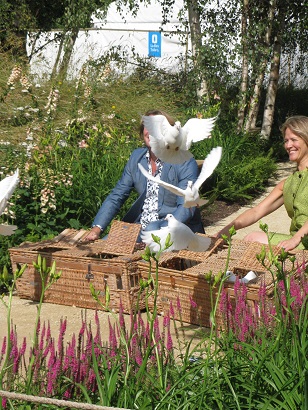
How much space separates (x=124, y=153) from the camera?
27.1ft

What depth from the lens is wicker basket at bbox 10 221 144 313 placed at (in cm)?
478

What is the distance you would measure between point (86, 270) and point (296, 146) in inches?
60.4

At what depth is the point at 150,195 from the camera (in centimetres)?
555

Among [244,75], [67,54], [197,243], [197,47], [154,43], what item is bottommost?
[197,243]

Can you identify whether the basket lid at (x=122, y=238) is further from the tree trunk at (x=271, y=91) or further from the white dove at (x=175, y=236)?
the tree trunk at (x=271, y=91)

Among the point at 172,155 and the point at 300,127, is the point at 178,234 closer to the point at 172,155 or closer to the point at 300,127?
the point at 172,155

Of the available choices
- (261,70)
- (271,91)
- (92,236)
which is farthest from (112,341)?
(271,91)

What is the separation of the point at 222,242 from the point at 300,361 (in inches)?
92.8

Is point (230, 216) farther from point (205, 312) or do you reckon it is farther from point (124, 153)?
point (205, 312)

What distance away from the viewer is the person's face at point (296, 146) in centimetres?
514

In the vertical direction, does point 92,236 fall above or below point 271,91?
below

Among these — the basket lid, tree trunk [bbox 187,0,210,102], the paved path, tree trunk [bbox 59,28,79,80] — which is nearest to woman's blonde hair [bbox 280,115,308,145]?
the basket lid

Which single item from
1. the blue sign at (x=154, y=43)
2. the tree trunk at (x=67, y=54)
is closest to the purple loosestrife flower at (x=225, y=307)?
the tree trunk at (x=67, y=54)

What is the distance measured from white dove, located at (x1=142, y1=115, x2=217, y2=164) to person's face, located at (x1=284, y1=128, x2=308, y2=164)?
1227 millimetres
